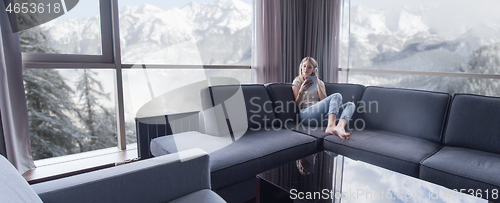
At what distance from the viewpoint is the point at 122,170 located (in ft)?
3.17

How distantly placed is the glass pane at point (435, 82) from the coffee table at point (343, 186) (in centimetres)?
247

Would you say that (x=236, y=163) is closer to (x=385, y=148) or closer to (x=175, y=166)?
(x=175, y=166)

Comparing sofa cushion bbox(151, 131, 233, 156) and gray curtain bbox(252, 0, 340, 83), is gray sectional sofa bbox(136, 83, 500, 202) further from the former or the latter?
gray curtain bbox(252, 0, 340, 83)

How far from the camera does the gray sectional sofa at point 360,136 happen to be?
1.50 m

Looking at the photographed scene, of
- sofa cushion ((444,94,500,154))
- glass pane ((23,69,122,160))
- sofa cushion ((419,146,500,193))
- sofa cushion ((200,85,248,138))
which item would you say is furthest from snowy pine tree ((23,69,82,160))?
sofa cushion ((444,94,500,154))

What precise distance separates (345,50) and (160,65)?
2.48 m

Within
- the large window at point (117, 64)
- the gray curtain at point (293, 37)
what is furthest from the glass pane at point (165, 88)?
the gray curtain at point (293, 37)

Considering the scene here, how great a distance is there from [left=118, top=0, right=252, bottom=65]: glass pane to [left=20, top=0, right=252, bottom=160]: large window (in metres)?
0.01

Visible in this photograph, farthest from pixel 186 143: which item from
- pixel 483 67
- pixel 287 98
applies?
pixel 483 67

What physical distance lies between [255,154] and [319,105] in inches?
38.3

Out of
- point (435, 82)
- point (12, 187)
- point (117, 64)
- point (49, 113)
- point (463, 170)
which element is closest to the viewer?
point (12, 187)

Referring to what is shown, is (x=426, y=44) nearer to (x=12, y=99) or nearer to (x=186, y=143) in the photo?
(x=186, y=143)

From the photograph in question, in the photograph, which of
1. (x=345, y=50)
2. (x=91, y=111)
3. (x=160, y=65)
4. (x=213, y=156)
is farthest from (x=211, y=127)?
(x=345, y=50)

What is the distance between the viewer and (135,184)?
0.95 meters
